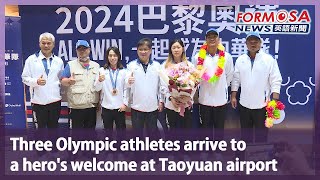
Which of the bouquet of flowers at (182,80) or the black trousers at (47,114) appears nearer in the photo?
the bouquet of flowers at (182,80)

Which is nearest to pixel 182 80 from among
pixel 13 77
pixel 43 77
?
pixel 43 77

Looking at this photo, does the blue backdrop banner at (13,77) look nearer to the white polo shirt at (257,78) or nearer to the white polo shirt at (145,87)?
the white polo shirt at (145,87)

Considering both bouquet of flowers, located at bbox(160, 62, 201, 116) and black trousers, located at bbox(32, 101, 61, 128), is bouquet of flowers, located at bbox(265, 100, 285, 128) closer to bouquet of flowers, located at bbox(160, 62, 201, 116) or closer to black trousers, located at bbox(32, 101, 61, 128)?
bouquet of flowers, located at bbox(160, 62, 201, 116)

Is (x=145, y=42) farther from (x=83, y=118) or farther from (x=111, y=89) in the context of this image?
(x=83, y=118)

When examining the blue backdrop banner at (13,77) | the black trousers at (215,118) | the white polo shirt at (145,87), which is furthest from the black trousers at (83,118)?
the black trousers at (215,118)

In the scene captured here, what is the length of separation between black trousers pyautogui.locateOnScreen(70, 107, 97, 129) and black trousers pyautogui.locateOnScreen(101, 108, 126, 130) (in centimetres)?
11

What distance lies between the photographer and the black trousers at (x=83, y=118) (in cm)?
428

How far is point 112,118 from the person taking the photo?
4277 mm

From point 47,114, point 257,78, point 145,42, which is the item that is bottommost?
point 47,114

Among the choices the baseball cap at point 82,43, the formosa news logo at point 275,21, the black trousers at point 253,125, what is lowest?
the black trousers at point 253,125

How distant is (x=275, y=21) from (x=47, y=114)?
2.32 metres

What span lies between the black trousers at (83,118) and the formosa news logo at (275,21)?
5.31 feet

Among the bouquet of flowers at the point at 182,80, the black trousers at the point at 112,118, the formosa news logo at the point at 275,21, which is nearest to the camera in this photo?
the bouquet of flowers at the point at 182,80

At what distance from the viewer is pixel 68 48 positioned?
4297 mm
